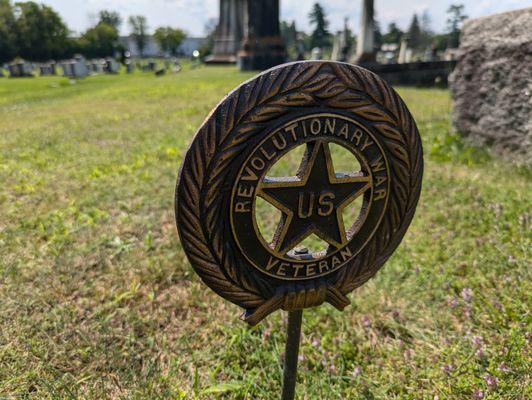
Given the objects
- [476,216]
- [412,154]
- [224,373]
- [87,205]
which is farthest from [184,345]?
[476,216]

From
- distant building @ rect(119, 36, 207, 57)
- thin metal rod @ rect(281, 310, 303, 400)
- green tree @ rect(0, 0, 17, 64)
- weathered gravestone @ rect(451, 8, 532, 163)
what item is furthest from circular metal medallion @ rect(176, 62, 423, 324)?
distant building @ rect(119, 36, 207, 57)

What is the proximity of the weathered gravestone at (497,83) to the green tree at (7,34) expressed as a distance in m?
41.2

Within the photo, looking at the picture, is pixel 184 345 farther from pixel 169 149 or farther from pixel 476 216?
pixel 169 149

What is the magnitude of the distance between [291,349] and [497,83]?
460 centimetres

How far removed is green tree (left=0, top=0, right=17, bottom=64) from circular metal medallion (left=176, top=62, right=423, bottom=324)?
142ft

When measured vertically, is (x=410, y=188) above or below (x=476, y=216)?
above

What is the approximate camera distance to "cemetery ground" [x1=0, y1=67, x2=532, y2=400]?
197cm

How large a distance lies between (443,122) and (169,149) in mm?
4547

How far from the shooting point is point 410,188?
153 centimetres

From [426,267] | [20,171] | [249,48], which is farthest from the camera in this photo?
[249,48]

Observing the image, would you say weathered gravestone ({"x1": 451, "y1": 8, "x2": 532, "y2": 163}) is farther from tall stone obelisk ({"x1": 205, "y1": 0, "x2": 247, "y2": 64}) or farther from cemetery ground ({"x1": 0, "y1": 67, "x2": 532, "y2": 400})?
A: tall stone obelisk ({"x1": 205, "y1": 0, "x2": 247, "y2": 64})

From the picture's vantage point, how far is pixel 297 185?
1333 mm

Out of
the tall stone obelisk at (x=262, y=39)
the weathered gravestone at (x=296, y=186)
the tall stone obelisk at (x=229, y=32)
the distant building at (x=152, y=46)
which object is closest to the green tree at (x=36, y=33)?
the tall stone obelisk at (x=229, y=32)

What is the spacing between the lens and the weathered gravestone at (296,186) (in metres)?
1.20
